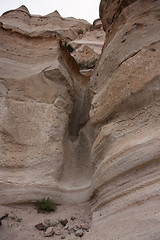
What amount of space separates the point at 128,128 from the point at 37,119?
2.97m

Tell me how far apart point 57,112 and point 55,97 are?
57 centimetres

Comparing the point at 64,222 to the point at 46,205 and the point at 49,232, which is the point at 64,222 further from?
the point at 46,205

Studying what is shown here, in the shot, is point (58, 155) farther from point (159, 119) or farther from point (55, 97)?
point (159, 119)

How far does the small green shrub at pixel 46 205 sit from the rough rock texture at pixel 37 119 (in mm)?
136

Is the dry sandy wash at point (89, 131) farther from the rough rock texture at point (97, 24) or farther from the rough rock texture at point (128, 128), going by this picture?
the rough rock texture at point (97, 24)

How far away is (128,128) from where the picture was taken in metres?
5.38

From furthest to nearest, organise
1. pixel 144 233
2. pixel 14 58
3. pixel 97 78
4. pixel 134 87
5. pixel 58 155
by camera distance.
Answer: pixel 14 58 < pixel 97 78 < pixel 58 155 < pixel 134 87 < pixel 144 233

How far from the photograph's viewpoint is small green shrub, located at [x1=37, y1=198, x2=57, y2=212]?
5.92m

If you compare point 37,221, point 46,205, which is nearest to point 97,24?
point 46,205

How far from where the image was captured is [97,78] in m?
7.55

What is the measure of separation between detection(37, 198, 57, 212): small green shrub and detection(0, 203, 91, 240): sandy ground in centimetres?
10

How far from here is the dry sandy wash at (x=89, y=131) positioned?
441 cm

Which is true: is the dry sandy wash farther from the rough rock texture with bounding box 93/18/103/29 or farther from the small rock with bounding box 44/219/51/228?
the rough rock texture with bounding box 93/18/103/29

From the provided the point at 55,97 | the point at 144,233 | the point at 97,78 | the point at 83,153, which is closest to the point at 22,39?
the point at 55,97
